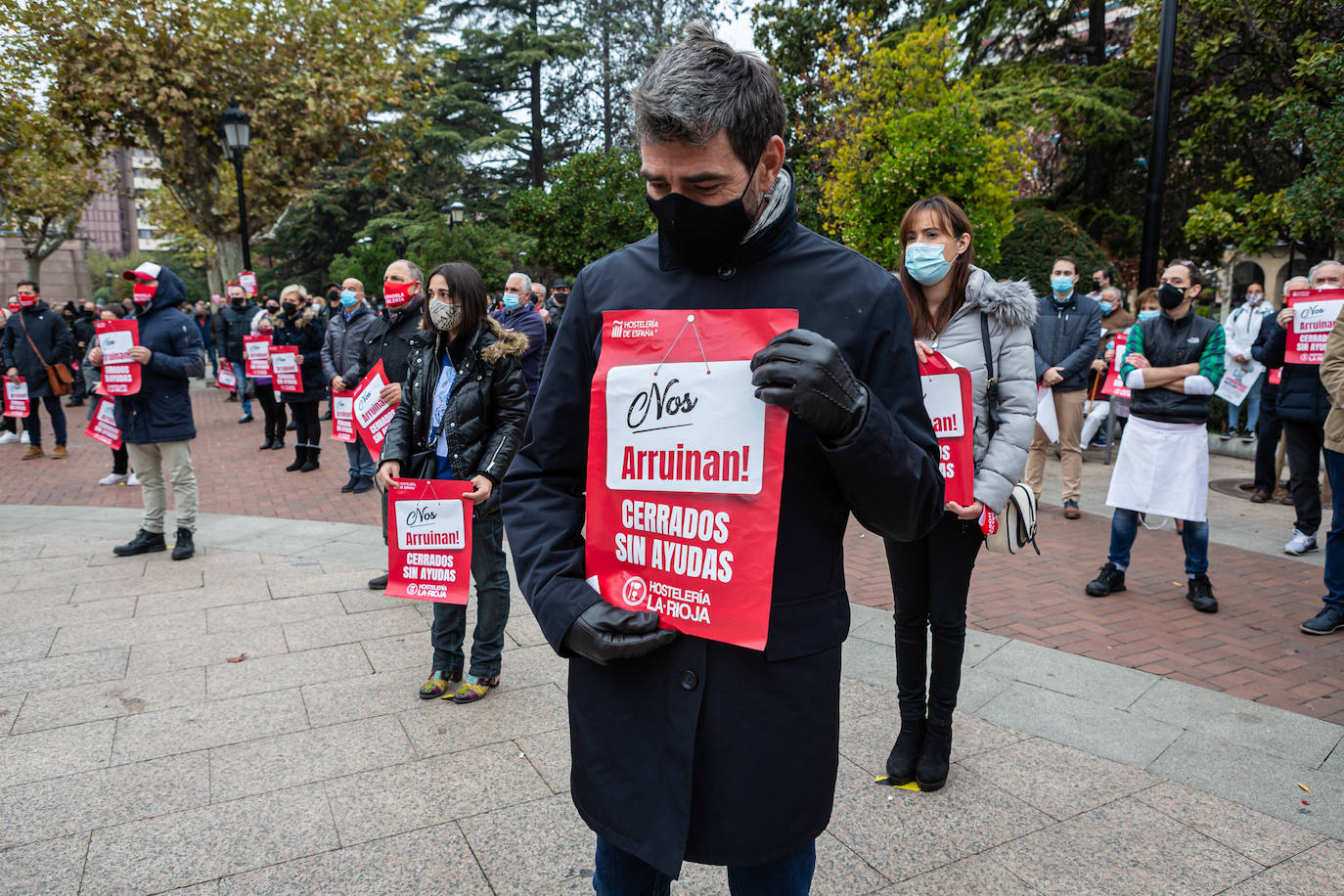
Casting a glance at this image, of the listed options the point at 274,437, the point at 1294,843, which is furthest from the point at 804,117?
the point at 1294,843

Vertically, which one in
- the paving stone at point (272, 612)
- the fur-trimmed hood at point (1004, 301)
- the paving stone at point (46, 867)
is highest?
the fur-trimmed hood at point (1004, 301)

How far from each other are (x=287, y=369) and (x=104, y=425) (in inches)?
99.1

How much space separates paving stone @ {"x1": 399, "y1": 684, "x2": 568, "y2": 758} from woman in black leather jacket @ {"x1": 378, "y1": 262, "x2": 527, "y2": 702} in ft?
0.37

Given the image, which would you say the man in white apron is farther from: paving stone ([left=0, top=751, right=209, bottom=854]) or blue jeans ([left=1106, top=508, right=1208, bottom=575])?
paving stone ([left=0, top=751, right=209, bottom=854])

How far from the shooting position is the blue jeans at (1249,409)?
33.2 feet

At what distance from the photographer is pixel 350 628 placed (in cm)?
491

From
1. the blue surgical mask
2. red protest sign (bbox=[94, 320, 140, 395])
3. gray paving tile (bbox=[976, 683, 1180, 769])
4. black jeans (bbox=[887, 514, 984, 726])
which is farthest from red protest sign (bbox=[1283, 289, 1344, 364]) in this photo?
red protest sign (bbox=[94, 320, 140, 395])

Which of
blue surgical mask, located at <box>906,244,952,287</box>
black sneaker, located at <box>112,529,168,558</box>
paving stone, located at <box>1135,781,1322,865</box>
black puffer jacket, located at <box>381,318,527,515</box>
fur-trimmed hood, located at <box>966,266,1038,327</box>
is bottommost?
paving stone, located at <box>1135,781,1322,865</box>

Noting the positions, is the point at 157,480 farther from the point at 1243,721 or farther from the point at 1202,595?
the point at 1202,595

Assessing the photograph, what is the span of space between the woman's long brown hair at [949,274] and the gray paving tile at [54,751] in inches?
144

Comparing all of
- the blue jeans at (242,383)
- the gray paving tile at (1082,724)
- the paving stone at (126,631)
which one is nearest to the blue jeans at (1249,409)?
the gray paving tile at (1082,724)

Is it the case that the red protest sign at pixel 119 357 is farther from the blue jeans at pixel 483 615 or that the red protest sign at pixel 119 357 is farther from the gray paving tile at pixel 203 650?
the blue jeans at pixel 483 615

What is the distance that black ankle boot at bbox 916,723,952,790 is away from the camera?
125 inches

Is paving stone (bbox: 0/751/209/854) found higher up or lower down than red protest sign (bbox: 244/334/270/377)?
lower down
